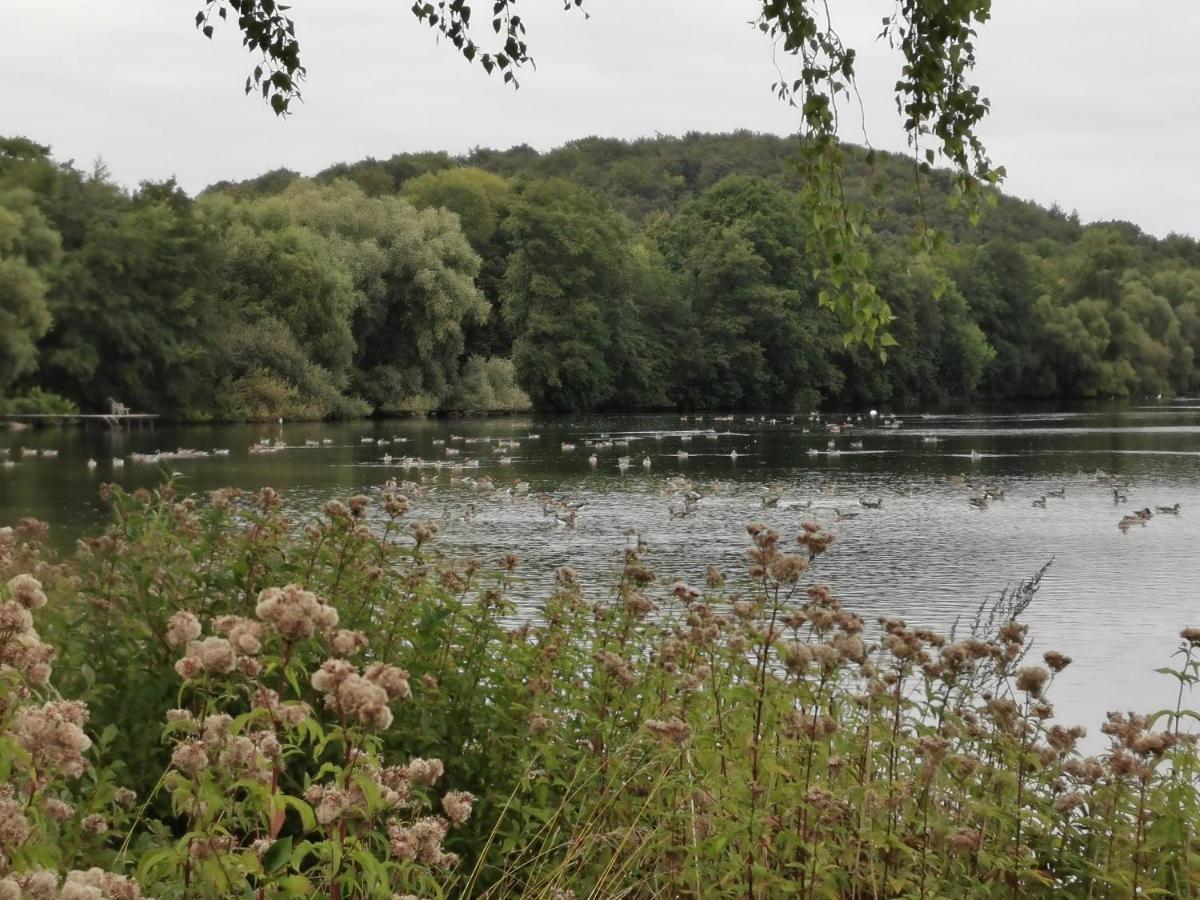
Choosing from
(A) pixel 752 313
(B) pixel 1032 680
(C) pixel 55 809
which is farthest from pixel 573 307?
(C) pixel 55 809

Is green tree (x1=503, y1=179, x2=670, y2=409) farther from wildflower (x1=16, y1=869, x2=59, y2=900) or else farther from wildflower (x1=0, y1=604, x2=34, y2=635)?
wildflower (x1=16, y1=869, x2=59, y2=900)

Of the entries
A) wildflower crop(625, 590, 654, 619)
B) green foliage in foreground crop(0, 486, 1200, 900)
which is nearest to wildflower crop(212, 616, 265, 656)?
green foliage in foreground crop(0, 486, 1200, 900)

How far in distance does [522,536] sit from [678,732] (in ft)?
74.3

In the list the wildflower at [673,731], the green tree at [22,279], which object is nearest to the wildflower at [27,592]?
the wildflower at [673,731]

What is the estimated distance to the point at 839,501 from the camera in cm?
3422

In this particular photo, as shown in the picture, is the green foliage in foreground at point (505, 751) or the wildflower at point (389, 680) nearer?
the wildflower at point (389, 680)

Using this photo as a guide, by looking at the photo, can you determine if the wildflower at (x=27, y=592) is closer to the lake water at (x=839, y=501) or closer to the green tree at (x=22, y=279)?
the lake water at (x=839, y=501)

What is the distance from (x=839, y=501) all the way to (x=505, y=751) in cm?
2896

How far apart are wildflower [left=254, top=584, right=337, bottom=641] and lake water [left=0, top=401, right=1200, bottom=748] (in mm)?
5054

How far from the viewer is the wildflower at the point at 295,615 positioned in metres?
2.60

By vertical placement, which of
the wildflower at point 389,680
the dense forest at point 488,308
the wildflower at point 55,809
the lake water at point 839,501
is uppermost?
the dense forest at point 488,308

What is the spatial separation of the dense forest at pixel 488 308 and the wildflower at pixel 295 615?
45.9 m

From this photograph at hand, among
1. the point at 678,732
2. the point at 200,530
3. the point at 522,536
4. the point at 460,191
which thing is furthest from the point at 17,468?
the point at 460,191

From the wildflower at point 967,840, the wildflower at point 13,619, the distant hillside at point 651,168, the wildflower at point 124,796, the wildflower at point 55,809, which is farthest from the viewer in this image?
the distant hillside at point 651,168
